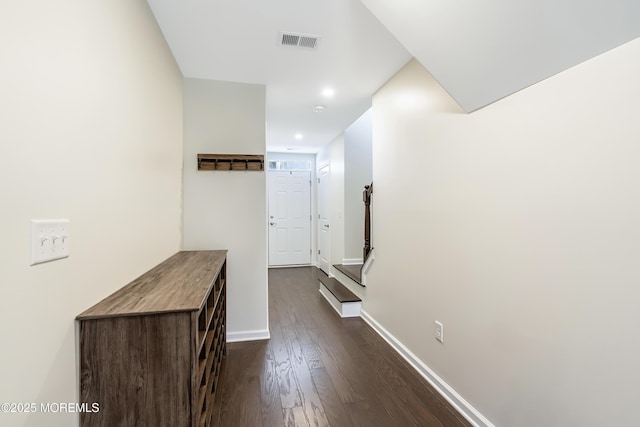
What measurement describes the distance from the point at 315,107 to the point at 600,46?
2.81 metres

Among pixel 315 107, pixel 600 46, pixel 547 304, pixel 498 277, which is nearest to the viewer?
pixel 600 46

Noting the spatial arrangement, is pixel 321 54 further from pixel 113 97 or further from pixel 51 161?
pixel 51 161

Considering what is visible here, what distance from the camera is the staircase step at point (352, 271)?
3.65m

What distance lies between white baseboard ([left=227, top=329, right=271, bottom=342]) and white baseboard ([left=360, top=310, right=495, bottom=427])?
1152mm

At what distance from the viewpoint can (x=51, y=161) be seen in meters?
0.92

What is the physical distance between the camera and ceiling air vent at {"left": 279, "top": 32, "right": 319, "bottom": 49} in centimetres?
207

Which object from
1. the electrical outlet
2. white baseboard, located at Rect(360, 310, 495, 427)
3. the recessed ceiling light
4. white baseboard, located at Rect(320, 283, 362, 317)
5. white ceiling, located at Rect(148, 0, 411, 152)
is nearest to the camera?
white baseboard, located at Rect(360, 310, 495, 427)

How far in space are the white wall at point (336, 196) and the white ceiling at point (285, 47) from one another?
5.28 ft

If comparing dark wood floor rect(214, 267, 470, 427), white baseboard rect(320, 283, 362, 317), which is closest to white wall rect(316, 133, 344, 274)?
white baseboard rect(320, 283, 362, 317)

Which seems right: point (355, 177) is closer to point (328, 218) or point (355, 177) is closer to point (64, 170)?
point (328, 218)

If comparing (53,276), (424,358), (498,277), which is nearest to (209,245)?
(53,276)

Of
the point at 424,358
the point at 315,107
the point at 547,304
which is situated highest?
the point at 315,107

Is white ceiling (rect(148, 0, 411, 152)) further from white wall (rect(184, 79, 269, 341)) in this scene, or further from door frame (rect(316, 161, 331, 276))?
door frame (rect(316, 161, 331, 276))

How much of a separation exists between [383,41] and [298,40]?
63cm
